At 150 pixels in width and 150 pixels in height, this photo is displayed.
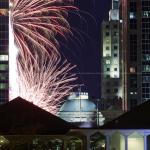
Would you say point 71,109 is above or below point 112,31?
below

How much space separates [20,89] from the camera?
70.8 m

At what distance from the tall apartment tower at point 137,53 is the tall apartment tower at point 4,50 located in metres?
26.9

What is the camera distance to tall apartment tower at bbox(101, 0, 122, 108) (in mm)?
164750

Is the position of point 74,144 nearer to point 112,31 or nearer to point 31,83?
point 31,83

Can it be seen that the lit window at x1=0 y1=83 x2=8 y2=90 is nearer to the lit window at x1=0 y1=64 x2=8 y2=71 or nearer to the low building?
the lit window at x1=0 y1=64 x2=8 y2=71

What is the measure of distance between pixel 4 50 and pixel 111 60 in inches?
2145

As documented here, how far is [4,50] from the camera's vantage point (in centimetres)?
12112

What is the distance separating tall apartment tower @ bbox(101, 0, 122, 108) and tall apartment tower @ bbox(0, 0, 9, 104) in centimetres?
4687

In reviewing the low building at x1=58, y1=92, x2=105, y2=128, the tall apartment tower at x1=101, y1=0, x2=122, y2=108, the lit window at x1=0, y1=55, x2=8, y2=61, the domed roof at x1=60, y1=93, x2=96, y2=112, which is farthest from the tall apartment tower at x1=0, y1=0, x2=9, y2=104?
the tall apartment tower at x1=101, y1=0, x2=122, y2=108

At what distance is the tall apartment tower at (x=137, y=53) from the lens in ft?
418

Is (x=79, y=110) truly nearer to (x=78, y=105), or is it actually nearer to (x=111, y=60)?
(x=78, y=105)

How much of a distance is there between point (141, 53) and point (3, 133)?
8674 cm

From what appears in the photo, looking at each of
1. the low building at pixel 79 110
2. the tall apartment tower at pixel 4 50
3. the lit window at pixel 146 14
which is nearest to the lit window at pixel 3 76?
the tall apartment tower at pixel 4 50

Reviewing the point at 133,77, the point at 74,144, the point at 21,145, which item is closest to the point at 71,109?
the point at 133,77
